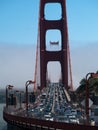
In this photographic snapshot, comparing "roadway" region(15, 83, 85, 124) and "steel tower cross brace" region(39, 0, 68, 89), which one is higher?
"steel tower cross brace" region(39, 0, 68, 89)

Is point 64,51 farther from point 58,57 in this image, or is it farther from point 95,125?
point 95,125

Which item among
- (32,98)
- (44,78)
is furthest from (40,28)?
(32,98)

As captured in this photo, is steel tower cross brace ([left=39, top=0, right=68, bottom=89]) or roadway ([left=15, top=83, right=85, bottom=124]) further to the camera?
steel tower cross brace ([left=39, top=0, right=68, bottom=89])

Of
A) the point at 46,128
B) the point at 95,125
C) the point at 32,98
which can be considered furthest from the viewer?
the point at 32,98

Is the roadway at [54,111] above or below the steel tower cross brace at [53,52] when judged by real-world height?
below

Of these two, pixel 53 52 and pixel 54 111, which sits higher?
pixel 53 52

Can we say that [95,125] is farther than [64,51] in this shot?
No

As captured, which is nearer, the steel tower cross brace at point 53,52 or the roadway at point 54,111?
the roadway at point 54,111

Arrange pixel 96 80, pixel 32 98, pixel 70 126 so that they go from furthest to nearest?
1. pixel 96 80
2. pixel 32 98
3. pixel 70 126
